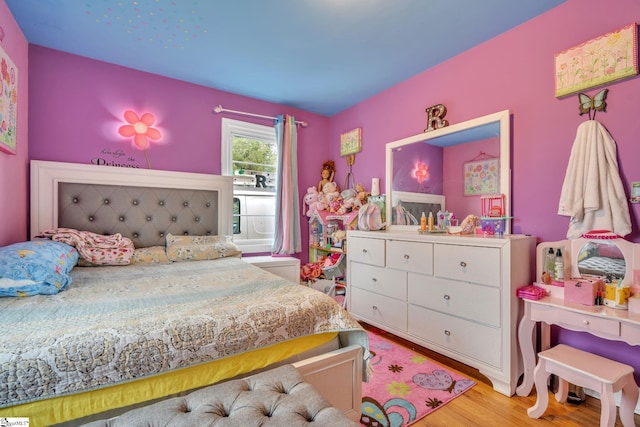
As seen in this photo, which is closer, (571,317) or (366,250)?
(571,317)

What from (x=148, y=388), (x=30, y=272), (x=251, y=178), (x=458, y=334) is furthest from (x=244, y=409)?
(x=251, y=178)

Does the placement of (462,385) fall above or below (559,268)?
below

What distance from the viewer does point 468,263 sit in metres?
1.82

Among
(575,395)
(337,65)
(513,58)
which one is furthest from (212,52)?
(575,395)

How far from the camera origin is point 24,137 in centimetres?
206

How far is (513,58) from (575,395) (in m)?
2.11

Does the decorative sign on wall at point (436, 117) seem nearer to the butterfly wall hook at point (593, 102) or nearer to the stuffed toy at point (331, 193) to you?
the butterfly wall hook at point (593, 102)

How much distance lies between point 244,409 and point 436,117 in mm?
2414

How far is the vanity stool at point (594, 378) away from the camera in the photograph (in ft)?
4.12

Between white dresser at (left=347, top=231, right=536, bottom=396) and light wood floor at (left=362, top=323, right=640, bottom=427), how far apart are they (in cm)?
9

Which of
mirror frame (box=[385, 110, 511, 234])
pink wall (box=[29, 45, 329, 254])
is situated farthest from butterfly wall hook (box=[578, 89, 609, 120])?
pink wall (box=[29, 45, 329, 254])

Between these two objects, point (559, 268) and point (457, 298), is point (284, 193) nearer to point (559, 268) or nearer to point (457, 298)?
point (457, 298)

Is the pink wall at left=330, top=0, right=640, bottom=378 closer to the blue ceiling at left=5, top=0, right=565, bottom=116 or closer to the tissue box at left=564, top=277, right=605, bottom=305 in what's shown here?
the blue ceiling at left=5, top=0, right=565, bottom=116

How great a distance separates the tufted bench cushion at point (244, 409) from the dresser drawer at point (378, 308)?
1.50m
